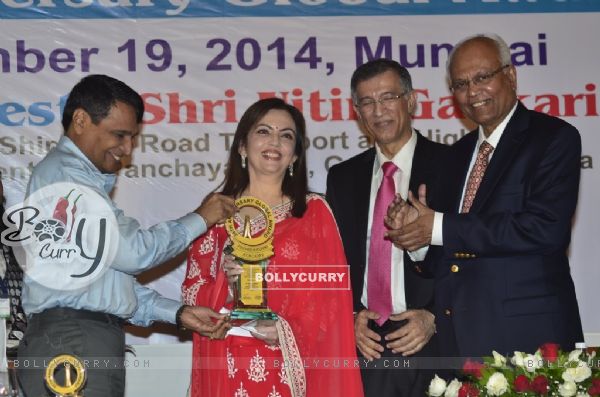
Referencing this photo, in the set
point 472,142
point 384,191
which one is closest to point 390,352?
point 384,191

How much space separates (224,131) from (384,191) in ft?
4.00

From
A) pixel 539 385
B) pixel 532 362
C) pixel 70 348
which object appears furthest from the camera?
pixel 70 348

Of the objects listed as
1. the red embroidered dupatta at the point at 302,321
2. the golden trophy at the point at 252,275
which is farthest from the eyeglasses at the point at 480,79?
the golden trophy at the point at 252,275

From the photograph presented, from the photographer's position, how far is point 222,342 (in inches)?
157

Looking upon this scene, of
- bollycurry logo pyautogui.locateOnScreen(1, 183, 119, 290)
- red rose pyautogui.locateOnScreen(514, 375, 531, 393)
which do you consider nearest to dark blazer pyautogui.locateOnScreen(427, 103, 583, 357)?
red rose pyautogui.locateOnScreen(514, 375, 531, 393)

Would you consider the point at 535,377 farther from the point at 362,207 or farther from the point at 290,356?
the point at 362,207

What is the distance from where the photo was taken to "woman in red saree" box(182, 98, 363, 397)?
12.9 ft

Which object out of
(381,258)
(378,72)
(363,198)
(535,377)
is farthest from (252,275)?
(535,377)

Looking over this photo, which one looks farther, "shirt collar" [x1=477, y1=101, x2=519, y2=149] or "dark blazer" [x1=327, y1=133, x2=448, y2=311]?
"dark blazer" [x1=327, y1=133, x2=448, y2=311]

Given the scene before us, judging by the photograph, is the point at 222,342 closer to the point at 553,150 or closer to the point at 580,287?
the point at 553,150

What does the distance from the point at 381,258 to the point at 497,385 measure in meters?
1.44

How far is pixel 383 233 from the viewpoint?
4.15 metres

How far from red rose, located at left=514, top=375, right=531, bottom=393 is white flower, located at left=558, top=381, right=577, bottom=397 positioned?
10 cm

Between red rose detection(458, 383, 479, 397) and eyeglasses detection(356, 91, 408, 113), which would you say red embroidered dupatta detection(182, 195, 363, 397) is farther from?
red rose detection(458, 383, 479, 397)
